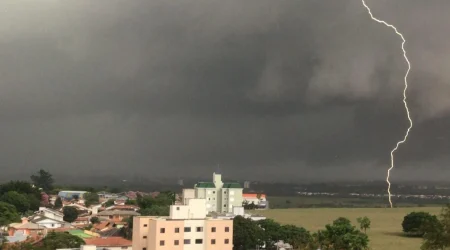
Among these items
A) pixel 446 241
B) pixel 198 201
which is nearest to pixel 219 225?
pixel 198 201

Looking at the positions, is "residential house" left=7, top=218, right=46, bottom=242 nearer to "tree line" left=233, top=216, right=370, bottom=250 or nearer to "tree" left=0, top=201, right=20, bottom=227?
"tree" left=0, top=201, right=20, bottom=227

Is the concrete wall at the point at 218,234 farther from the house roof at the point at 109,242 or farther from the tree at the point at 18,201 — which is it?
the tree at the point at 18,201

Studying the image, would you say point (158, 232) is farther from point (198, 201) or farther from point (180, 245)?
point (198, 201)

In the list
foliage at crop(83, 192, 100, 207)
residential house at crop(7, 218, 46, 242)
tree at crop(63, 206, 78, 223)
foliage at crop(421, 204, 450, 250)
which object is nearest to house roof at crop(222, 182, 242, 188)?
foliage at crop(83, 192, 100, 207)

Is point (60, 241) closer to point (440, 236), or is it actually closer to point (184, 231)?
point (184, 231)

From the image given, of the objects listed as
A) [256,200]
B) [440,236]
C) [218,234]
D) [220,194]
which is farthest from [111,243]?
[256,200]

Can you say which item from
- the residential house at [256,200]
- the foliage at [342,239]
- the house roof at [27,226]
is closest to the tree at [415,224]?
the foliage at [342,239]
